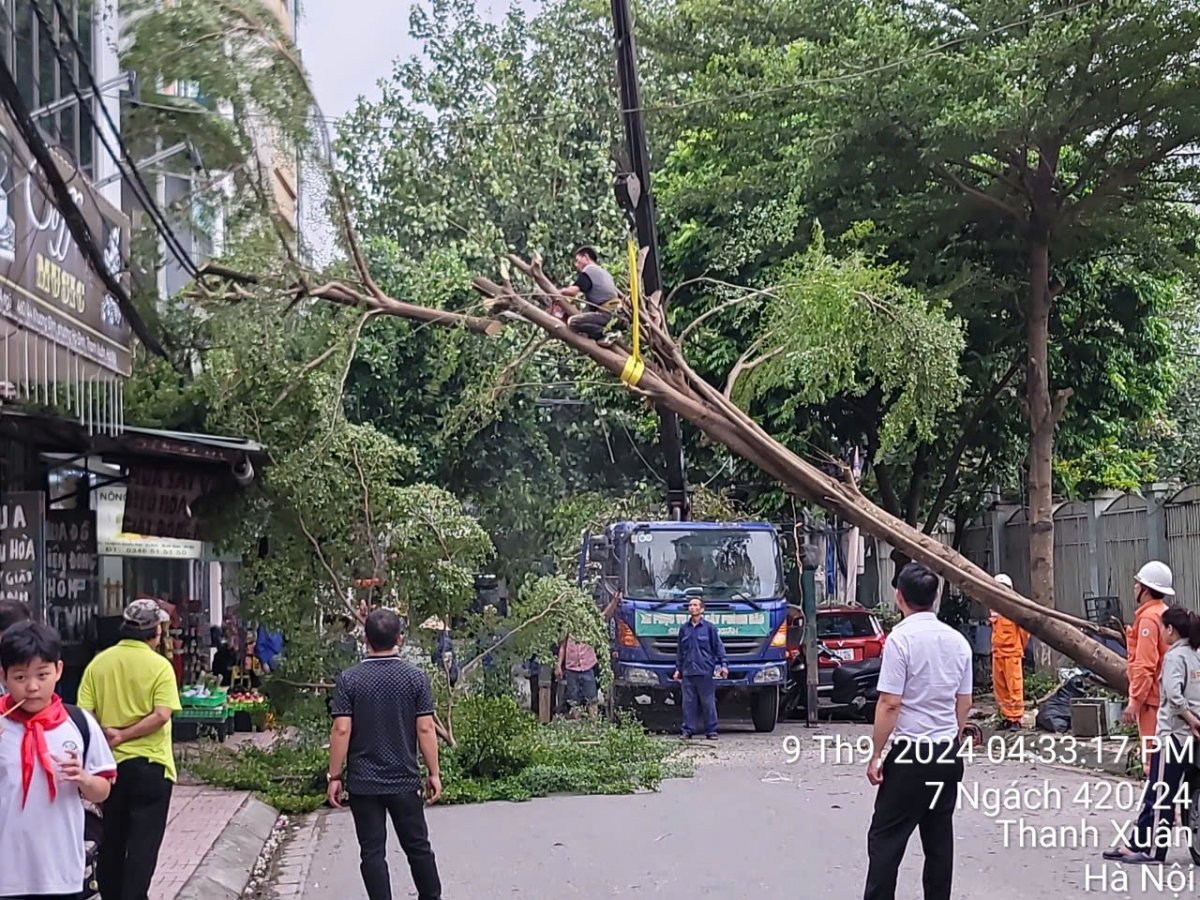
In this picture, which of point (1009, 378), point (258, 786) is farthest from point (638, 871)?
point (1009, 378)

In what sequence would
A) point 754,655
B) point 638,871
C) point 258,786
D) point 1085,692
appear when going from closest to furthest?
point 638,871, point 258,786, point 1085,692, point 754,655

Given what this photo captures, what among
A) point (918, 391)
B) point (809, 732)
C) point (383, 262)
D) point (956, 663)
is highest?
point (383, 262)

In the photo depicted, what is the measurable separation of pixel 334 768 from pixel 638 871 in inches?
114

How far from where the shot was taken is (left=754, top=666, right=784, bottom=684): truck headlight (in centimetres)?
1948

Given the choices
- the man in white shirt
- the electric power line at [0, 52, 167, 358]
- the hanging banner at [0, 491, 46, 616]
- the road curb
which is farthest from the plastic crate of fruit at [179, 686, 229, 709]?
the man in white shirt

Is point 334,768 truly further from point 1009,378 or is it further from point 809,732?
point 1009,378

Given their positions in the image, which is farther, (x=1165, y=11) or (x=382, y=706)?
(x=1165, y=11)

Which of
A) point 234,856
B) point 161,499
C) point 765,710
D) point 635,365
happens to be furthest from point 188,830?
point 765,710

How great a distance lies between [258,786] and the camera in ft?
45.5

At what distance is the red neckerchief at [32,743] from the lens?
17.6 feet

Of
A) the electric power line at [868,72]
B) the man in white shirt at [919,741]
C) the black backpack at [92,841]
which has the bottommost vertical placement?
the black backpack at [92,841]

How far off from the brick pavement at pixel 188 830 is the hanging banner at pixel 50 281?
3.18 meters

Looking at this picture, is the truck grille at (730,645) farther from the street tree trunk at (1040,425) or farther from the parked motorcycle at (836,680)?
the street tree trunk at (1040,425)

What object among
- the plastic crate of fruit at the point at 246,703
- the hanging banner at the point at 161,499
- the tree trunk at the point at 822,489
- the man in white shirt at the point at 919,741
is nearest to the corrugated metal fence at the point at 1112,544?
→ the tree trunk at the point at 822,489
